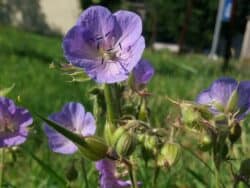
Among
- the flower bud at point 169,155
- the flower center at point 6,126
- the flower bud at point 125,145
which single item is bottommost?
the flower center at point 6,126

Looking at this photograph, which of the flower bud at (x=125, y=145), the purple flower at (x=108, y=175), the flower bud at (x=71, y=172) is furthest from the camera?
the flower bud at (x=71, y=172)

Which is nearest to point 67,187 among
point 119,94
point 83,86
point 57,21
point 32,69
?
point 119,94

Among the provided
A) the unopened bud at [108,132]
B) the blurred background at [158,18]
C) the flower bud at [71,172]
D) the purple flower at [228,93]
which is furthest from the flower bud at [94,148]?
the blurred background at [158,18]

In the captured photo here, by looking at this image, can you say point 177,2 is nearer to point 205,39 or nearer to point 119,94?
point 205,39

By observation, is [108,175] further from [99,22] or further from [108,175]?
[99,22]

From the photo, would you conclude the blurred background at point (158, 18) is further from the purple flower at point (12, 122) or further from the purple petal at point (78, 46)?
the purple petal at point (78, 46)

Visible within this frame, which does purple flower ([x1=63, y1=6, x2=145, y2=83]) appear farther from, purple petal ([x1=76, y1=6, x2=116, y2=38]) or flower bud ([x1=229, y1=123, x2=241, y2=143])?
flower bud ([x1=229, y1=123, x2=241, y2=143])

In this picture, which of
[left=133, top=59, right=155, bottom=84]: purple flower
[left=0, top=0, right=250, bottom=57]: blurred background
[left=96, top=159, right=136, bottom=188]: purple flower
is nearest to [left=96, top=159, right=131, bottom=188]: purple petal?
[left=96, top=159, right=136, bottom=188]: purple flower
